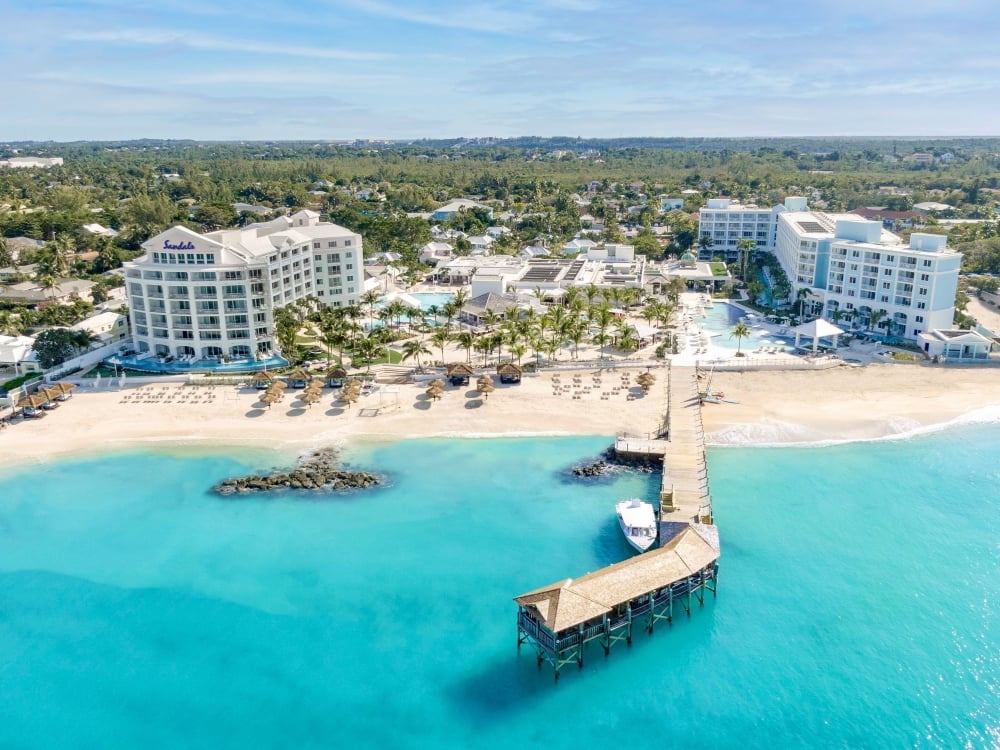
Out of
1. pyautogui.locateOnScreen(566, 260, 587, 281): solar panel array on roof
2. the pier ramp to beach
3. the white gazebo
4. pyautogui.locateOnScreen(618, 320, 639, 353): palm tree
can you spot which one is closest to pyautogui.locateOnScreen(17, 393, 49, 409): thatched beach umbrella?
the pier ramp to beach

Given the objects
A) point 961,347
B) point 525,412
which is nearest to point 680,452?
→ point 525,412

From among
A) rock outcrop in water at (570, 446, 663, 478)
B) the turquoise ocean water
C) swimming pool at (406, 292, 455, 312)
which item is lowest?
the turquoise ocean water

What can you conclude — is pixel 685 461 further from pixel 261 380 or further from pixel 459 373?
pixel 261 380

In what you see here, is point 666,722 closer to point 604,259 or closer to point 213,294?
point 213,294

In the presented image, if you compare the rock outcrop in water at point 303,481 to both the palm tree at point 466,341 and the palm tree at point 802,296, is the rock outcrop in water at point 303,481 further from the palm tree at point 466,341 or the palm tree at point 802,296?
the palm tree at point 802,296

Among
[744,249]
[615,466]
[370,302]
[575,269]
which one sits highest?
[744,249]

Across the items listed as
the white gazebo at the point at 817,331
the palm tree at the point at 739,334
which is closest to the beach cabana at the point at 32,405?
the palm tree at the point at 739,334

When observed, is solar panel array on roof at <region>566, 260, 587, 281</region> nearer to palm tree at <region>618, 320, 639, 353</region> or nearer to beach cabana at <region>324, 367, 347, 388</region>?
palm tree at <region>618, 320, 639, 353</region>
